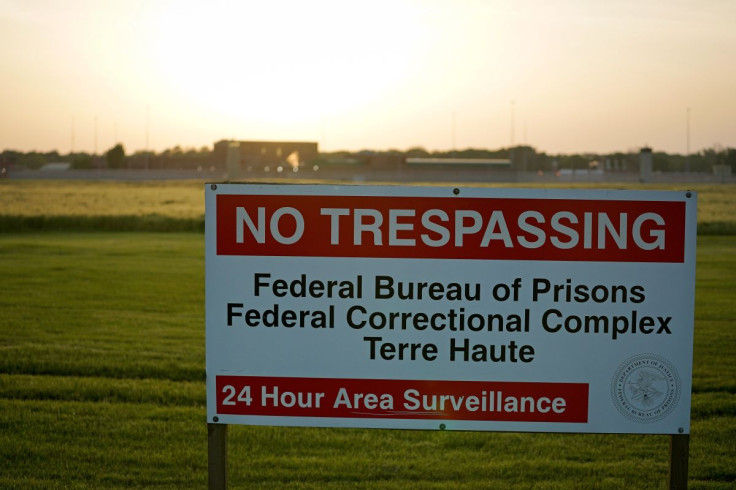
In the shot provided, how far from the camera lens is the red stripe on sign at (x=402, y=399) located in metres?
3.73

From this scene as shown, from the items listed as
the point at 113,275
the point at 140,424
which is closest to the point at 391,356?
the point at 140,424

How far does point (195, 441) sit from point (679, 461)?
3711mm

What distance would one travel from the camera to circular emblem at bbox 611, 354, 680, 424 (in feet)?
12.1

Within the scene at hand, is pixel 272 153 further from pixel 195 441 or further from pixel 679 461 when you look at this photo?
pixel 679 461

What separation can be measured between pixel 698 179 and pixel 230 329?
80537mm

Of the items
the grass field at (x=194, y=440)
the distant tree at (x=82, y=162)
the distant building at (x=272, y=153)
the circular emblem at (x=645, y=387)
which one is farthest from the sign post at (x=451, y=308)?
the distant tree at (x=82, y=162)

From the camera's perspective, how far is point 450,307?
149 inches

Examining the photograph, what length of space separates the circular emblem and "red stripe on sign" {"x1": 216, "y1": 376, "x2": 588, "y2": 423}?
148 mm

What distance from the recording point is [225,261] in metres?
3.76

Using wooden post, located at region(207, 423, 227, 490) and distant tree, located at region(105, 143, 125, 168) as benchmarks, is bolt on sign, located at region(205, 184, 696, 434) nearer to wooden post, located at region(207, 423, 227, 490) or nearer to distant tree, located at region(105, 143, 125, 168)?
wooden post, located at region(207, 423, 227, 490)

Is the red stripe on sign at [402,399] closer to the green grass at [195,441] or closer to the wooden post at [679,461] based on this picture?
the wooden post at [679,461]

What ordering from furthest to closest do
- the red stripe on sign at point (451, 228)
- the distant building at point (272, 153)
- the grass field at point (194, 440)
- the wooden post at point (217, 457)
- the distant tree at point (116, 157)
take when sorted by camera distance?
1. the distant tree at point (116, 157)
2. the distant building at point (272, 153)
3. the grass field at point (194, 440)
4. the wooden post at point (217, 457)
5. the red stripe on sign at point (451, 228)

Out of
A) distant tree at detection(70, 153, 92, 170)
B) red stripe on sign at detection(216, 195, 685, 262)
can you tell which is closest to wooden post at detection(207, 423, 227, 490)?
red stripe on sign at detection(216, 195, 685, 262)

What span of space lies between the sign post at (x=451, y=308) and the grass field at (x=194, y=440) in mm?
1963
